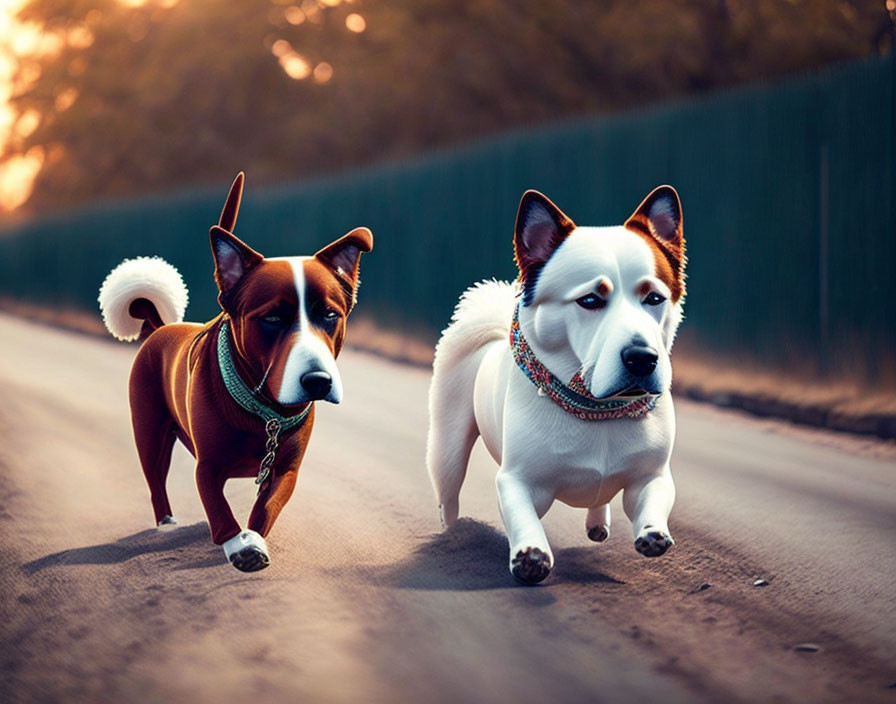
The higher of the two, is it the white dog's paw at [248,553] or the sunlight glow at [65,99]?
the sunlight glow at [65,99]

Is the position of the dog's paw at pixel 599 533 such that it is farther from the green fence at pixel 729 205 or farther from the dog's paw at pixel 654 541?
the green fence at pixel 729 205

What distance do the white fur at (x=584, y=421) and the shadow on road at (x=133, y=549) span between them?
1.26 metres

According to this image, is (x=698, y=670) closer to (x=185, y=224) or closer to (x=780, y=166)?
(x=780, y=166)

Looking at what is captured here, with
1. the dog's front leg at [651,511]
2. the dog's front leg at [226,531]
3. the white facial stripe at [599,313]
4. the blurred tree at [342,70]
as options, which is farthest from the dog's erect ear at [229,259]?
the blurred tree at [342,70]

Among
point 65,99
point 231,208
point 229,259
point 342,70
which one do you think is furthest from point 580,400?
point 65,99

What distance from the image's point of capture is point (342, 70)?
29750mm

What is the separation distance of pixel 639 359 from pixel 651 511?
61cm

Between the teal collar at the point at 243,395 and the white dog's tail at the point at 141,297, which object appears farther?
the white dog's tail at the point at 141,297

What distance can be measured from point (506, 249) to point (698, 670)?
1222 centimetres

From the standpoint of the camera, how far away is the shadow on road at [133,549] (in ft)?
16.5

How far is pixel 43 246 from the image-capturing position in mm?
34531

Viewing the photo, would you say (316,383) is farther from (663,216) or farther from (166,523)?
(166,523)

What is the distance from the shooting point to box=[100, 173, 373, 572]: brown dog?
4.08 m

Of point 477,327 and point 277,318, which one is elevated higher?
point 277,318
